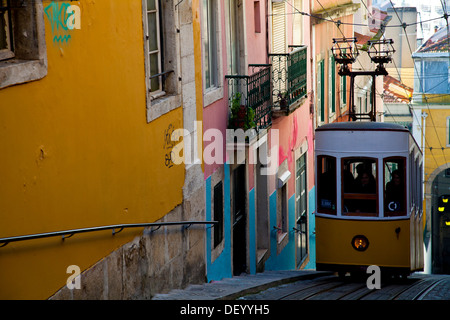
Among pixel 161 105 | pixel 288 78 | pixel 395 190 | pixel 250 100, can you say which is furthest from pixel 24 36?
pixel 288 78

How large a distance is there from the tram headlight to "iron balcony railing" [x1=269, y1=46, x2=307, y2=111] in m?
3.76

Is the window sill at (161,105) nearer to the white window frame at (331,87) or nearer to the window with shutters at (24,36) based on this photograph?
the window with shutters at (24,36)

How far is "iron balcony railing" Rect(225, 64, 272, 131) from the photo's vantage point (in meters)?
11.7

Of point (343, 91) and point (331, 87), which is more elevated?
point (331, 87)

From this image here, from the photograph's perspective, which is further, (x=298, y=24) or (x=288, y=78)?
(x=298, y=24)

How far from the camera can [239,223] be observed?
1293cm

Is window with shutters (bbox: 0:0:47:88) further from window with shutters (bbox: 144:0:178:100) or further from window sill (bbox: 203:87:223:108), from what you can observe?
window sill (bbox: 203:87:223:108)

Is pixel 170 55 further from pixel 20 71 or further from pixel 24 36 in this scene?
pixel 20 71

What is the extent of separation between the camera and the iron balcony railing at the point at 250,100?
1174 centimetres

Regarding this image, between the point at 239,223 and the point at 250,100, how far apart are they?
81.5 inches

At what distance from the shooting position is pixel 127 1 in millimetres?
7535

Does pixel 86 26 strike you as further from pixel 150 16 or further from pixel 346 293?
pixel 346 293

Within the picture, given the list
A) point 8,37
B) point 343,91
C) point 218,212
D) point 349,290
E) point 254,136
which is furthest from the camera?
point 343,91

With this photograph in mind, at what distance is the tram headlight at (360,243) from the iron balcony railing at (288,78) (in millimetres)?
3760
